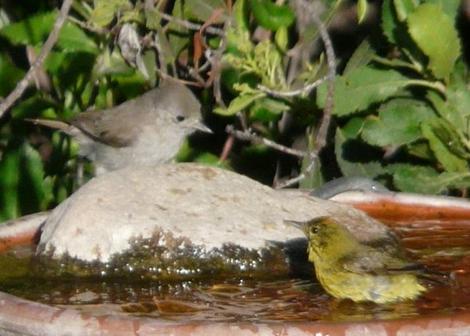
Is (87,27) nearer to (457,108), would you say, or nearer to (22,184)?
(22,184)

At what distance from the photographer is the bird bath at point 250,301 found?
324 centimetres

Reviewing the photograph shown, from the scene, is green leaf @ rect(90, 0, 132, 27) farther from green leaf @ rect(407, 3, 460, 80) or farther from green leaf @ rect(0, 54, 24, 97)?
green leaf @ rect(407, 3, 460, 80)

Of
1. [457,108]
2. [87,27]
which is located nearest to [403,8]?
[457,108]

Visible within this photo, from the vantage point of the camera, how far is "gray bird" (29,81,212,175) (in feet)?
23.1

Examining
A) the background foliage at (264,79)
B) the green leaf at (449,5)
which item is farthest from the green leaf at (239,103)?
the green leaf at (449,5)

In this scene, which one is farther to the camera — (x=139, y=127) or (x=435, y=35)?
(x=139, y=127)

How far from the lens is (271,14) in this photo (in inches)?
237

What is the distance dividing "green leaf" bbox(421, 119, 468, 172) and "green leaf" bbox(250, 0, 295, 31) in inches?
34.5

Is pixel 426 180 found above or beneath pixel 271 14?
beneath

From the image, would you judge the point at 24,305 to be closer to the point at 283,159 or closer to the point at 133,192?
the point at 133,192

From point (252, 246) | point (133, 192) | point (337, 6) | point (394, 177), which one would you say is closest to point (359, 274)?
point (252, 246)

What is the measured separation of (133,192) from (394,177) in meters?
1.76

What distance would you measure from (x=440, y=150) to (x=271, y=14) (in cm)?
106

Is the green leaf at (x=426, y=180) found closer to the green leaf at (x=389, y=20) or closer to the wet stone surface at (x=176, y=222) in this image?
the green leaf at (x=389, y=20)
